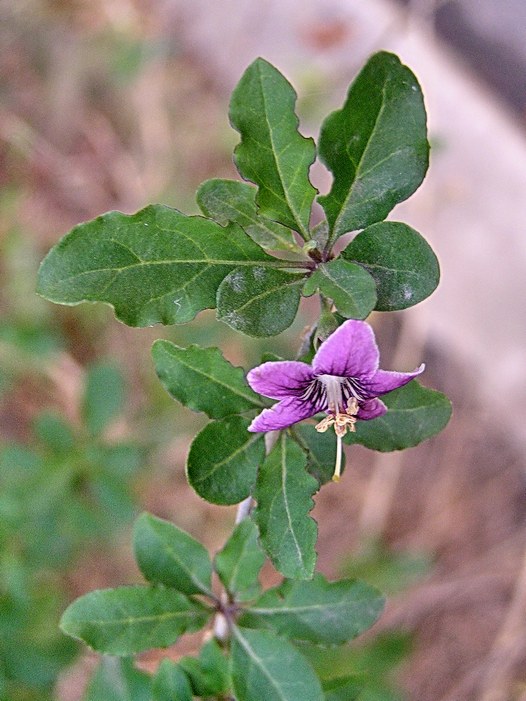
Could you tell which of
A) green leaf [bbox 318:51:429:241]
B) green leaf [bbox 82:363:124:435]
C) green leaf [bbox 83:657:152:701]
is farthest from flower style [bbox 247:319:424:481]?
green leaf [bbox 82:363:124:435]

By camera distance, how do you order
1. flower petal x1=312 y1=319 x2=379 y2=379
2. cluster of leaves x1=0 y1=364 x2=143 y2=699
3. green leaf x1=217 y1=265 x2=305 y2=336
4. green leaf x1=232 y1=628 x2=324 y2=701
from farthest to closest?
1. cluster of leaves x1=0 y1=364 x2=143 y2=699
2. green leaf x1=232 y1=628 x2=324 y2=701
3. green leaf x1=217 y1=265 x2=305 y2=336
4. flower petal x1=312 y1=319 x2=379 y2=379

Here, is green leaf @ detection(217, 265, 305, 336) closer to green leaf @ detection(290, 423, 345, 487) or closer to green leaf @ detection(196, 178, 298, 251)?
green leaf @ detection(196, 178, 298, 251)

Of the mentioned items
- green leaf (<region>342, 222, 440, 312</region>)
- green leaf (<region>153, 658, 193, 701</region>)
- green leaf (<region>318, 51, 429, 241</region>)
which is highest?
green leaf (<region>318, 51, 429, 241</region>)

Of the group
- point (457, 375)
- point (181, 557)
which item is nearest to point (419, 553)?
point (457, 375)

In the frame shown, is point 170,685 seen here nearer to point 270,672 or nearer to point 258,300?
point 270,672

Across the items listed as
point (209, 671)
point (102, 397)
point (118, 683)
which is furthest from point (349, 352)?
point (102, 397)

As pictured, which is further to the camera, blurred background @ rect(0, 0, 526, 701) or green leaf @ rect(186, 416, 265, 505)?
blurred background @ rect(0, 0, 526, 701)
